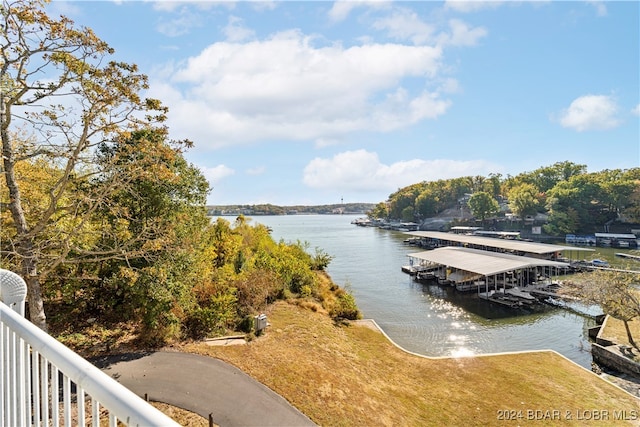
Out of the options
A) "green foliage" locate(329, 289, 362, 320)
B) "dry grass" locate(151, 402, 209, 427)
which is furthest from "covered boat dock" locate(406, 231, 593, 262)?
"dry grass" locate(151, 402, 209, 427)

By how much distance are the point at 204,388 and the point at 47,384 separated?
368 inches

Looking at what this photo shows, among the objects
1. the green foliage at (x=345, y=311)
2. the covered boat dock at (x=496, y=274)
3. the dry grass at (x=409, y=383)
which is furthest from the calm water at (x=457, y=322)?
the dry grass at (x=409, y=383)

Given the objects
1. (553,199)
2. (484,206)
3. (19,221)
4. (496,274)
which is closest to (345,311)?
(496,274)

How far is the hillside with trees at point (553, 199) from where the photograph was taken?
2279 inches

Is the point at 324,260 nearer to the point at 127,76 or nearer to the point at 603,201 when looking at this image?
the point at 127,76

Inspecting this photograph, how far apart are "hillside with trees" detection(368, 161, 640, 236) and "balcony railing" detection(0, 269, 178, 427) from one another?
69.3 m

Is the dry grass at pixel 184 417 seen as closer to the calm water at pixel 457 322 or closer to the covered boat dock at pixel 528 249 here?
the calm water at pixel 457 322

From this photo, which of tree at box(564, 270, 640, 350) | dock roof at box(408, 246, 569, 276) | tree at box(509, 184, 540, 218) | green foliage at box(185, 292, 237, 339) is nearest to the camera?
green foliage at box(185, 292, 237, 339)

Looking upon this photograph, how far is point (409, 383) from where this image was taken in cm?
1275

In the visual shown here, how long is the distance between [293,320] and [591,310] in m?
21.5

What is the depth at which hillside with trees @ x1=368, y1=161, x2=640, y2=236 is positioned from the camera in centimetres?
5788

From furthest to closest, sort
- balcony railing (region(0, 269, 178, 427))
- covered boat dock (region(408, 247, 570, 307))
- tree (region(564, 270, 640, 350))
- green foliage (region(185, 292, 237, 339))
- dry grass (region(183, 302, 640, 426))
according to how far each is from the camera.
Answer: covered boat dock (region(408, 247, 570, 307)), tree (region(564, 270, 640, 350)), green foliage (region(185, 292, 237, 339)), dry grass (region(183, 302, 640, 426)), balcony railing (region(0, 269, 178, 427))

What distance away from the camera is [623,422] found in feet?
35.4

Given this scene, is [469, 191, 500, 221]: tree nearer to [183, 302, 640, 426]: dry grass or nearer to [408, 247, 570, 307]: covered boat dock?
[408, 247, 570, 307]: covered boat dock
